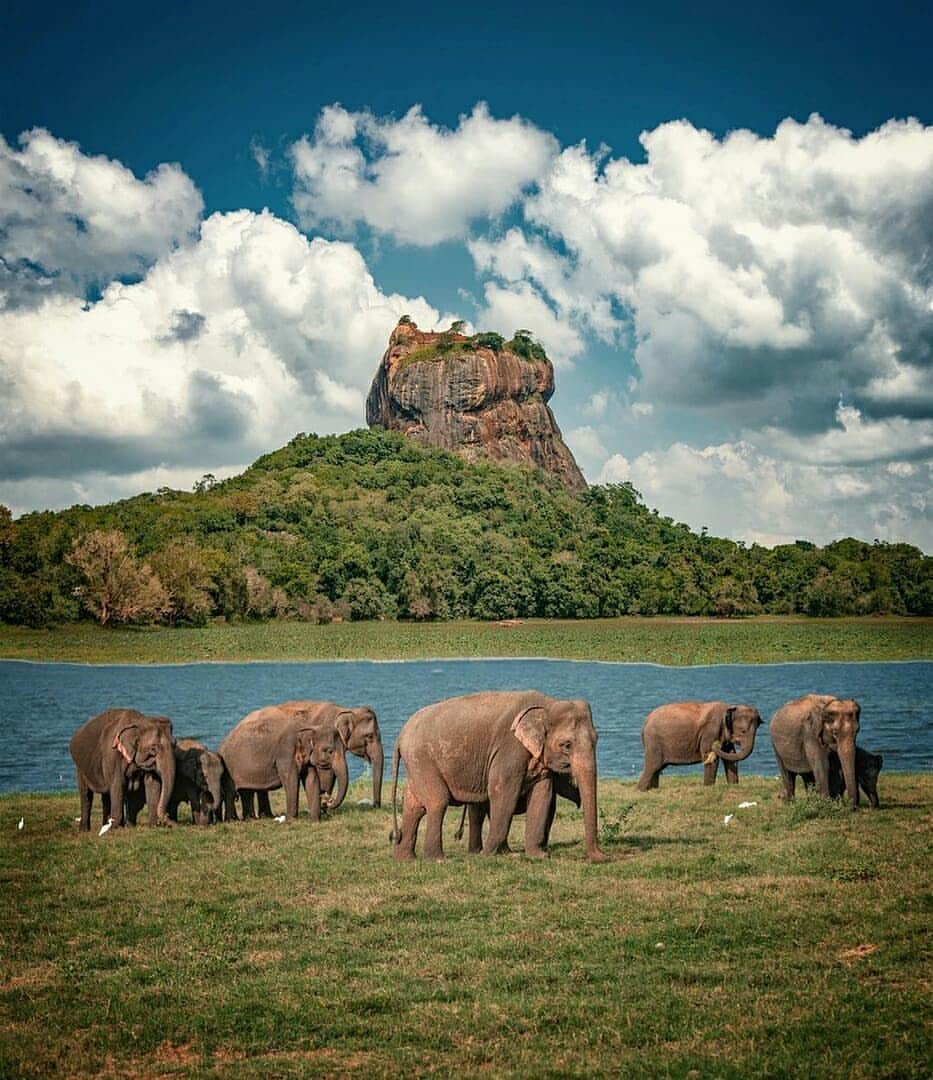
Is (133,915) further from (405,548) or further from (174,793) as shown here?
(405,548)

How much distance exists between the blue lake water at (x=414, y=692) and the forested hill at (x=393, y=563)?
19.0 meters

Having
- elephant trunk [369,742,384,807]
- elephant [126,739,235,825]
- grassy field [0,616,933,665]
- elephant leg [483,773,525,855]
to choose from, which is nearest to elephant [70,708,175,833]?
elephant [126,739,235,825]

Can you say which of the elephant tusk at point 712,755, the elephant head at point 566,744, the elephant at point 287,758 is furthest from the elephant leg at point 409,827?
the elephant tusk at point 712,755

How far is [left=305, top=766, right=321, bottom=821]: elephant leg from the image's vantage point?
1980 cm

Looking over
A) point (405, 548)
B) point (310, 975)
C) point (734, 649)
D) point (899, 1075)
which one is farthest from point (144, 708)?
point (405, 548)

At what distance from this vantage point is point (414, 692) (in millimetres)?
62219

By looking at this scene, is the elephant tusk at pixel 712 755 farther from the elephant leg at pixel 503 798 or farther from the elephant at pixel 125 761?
the elephant at pixel 125 761

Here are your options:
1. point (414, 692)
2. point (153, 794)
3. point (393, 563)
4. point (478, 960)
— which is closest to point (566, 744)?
point (478, 960)

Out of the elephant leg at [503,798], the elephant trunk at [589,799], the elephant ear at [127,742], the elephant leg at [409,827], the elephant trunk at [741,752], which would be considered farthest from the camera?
the elephant trunk at [741,752]

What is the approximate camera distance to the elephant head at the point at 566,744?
14656mm

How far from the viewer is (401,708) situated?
51906 millimetres

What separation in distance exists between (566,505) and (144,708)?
403 feet

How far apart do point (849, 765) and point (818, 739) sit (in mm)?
675

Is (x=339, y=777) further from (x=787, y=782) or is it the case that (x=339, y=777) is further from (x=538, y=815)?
(x=787, y=782)
